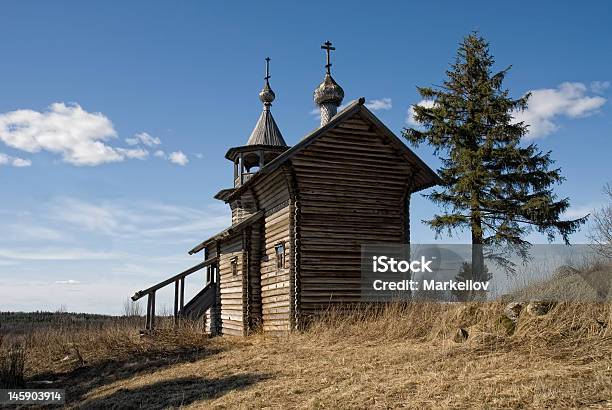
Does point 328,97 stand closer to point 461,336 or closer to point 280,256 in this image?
point 280,256

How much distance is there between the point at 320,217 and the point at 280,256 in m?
1.95

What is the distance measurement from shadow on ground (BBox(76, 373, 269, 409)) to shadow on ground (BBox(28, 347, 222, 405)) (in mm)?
2036

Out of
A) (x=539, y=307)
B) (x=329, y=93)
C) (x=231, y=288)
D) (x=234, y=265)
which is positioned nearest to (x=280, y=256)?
(x=234, y=265)

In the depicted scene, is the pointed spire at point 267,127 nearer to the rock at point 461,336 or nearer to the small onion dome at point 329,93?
the small onion dome at point 329,93

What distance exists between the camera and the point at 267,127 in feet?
92.6

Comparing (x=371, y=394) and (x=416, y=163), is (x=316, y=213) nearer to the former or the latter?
(x=416, y=163)

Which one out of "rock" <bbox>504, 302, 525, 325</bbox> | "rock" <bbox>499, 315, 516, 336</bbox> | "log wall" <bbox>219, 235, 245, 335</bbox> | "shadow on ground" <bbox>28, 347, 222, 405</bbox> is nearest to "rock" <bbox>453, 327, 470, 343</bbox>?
"rock" <bbox>499, 315, 516, 336</bbox>

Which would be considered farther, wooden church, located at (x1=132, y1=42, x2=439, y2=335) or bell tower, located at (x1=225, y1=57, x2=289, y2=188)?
bell tower, located at (x1=225, y1=57, x2=289, y2=188)

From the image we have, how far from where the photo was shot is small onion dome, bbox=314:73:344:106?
2242cm

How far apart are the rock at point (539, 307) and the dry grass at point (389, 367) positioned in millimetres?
123

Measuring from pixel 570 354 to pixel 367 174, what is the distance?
1000 cm

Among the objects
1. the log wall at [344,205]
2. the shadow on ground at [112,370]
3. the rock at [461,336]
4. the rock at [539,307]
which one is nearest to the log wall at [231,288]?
the shadow on ground at [112,370]

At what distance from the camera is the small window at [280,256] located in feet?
62.0

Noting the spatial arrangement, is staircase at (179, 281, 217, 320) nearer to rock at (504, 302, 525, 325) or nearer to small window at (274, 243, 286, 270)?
small window at (274, 243, 286, 270)
